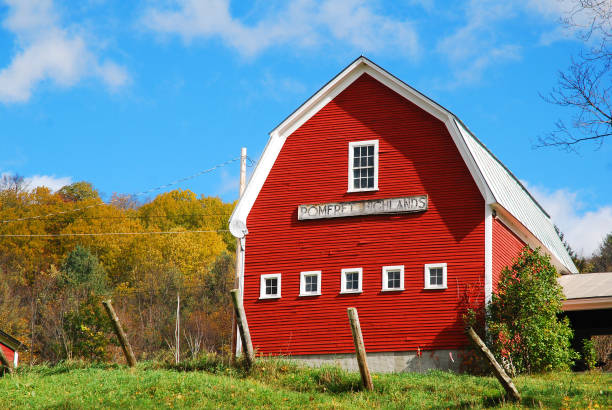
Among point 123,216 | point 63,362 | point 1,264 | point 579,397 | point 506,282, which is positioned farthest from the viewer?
point 123,216

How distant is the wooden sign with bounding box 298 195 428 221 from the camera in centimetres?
2633

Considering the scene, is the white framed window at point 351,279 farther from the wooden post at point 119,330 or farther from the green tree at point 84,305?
the green tree at point 84,305

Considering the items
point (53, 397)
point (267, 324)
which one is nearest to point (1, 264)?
point (267, 324)

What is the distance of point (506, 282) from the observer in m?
25.5

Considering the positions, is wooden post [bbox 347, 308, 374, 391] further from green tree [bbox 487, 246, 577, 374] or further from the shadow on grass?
green tree [bbox 487, 246, 577, 374]

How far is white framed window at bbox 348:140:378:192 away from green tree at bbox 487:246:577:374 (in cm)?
508

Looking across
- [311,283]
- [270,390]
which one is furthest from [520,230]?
[270,390]

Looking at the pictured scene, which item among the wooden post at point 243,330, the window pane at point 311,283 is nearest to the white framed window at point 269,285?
the window pane at point 311,283

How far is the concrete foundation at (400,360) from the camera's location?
24.8 meters

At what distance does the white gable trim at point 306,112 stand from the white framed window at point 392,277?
15.7 feet

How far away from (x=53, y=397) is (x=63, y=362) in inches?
184

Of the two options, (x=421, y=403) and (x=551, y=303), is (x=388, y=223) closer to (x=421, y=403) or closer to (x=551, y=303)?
(x=551, y=303)

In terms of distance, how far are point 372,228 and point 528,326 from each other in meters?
5.48

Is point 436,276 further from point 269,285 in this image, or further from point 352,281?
point 269,285
